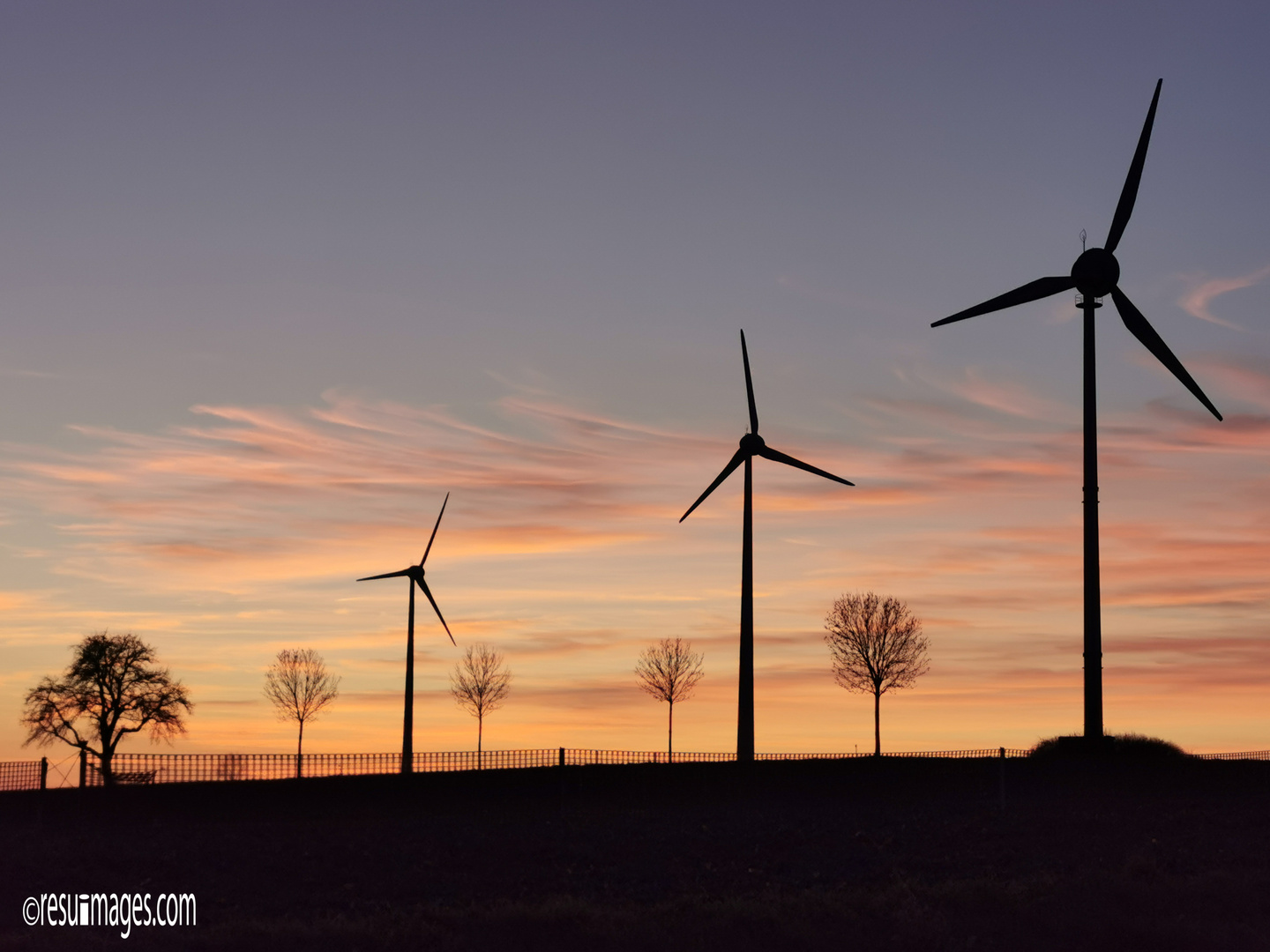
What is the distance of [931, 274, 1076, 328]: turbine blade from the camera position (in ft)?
195

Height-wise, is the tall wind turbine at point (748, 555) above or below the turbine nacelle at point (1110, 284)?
below

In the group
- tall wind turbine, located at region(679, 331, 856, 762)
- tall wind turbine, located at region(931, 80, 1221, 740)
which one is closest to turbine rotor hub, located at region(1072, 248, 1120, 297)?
tall wind turbine, located at region(931, 80, 1221, 740)

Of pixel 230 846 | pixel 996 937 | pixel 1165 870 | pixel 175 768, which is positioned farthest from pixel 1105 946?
pixel 175 768

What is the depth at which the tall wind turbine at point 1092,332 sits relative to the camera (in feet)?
176

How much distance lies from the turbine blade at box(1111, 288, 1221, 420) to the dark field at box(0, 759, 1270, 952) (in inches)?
607

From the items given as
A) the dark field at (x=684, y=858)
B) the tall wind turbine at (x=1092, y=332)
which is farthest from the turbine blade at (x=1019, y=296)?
the dark field at (x=684, y=858)

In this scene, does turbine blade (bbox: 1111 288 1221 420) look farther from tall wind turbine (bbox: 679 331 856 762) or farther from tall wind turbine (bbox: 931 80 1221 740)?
tall wind turbine (bbox: 679 331 856 762)

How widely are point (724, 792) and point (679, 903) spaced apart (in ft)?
76.6

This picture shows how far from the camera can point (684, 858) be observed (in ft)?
133

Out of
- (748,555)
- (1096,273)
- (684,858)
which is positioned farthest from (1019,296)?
(684,858)

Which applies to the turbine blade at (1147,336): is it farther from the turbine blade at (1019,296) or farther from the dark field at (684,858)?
the dark field at (684,858)

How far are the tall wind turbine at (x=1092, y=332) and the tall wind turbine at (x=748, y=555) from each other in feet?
38.9

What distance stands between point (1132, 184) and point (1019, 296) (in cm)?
650

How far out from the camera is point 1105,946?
27.4m
